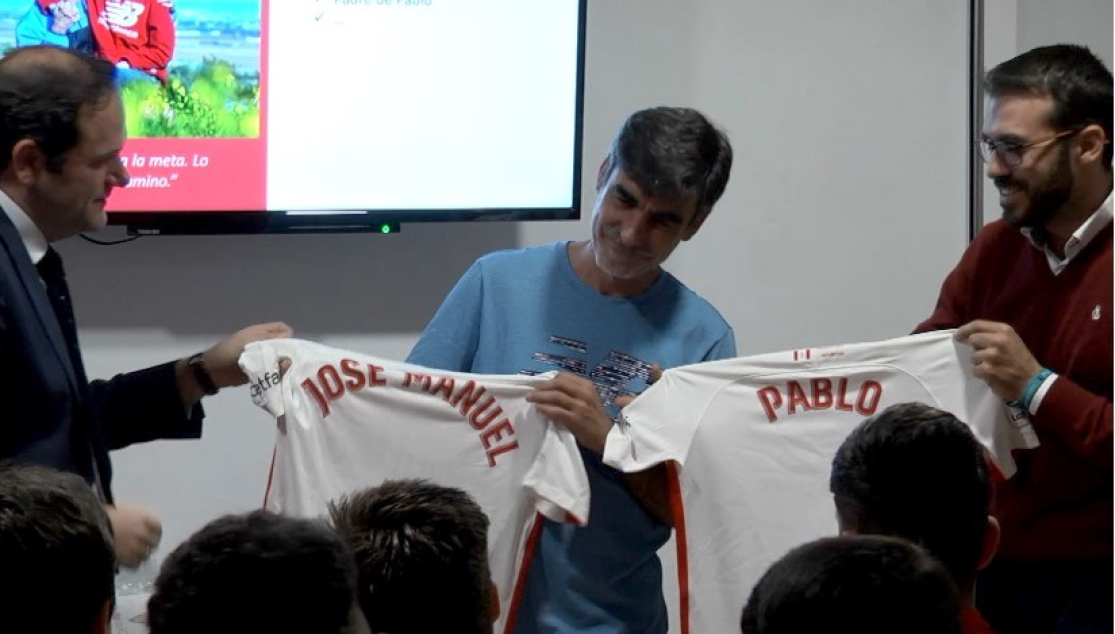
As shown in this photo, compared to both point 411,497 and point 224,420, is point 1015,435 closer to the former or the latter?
point 411,497

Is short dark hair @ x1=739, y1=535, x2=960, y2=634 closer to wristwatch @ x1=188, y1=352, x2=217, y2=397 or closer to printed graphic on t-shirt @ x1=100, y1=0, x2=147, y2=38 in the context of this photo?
wristwatch @ x1=188, y1=352, x2=217, y2=397

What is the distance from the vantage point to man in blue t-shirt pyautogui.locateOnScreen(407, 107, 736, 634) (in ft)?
7.84

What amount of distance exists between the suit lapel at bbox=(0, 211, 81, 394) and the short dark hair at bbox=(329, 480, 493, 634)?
1.97 ft

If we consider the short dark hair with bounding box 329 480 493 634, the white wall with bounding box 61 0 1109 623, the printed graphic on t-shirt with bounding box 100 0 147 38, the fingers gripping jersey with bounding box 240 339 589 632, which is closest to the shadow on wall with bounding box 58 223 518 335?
the white wall with bounding box 61 0 1109 623

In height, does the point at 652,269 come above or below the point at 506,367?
above

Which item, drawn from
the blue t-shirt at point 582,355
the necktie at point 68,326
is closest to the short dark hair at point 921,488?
the blue t-shirt at point 582,355

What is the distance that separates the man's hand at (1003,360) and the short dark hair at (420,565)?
1.02 metres

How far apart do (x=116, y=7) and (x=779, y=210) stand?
5.44ft

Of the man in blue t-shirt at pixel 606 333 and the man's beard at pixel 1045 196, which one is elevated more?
the man's beard at pixel 1045 196

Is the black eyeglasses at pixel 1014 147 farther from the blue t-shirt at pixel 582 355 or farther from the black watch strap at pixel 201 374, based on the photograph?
the black watch strap at pixel 201 374

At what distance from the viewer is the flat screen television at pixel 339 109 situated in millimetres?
3219

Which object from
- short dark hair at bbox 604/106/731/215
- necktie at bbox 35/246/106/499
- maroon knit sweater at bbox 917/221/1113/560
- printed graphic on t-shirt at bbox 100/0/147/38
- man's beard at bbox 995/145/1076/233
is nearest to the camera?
necktie at bbox 35/246/106/499

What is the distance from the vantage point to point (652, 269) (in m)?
2.48

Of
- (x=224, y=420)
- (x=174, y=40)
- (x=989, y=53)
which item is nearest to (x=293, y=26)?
(x=174, y=40)
